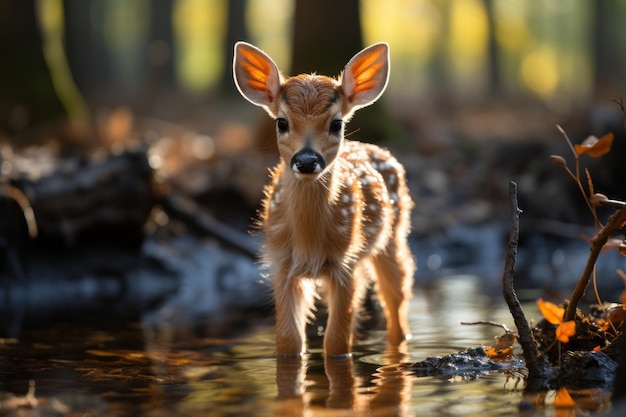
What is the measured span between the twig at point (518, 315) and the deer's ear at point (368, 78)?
1.96m

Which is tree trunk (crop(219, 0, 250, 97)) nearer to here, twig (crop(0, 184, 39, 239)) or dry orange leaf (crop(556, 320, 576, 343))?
twig (crop(0, 184, 39, 239))

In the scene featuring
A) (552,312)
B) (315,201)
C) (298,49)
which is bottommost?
(552,312)

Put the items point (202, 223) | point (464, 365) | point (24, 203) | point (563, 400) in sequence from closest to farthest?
point (563, 400)
point (464, 365)
point (24, 203)
point (202, 223)

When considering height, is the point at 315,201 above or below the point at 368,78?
below

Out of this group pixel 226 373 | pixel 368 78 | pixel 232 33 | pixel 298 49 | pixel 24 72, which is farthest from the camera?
pixel 232 33

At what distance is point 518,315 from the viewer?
584 centimetres

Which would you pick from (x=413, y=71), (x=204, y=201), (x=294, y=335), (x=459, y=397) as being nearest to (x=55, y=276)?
(x=204, y=201)

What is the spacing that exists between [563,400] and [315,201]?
2.67 metres

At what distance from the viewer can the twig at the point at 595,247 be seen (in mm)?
5645

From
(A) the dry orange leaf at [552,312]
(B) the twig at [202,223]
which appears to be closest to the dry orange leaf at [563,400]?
(A) the dry orange leaf at [552,312]

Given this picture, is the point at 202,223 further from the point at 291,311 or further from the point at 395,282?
the point at 291,311

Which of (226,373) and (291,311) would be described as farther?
(291,311)

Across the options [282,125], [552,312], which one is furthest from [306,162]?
[552,312]

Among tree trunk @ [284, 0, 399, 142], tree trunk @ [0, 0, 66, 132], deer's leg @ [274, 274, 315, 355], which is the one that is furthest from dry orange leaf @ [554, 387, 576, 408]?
tree trunk @ [0, 0, 66, 132]
